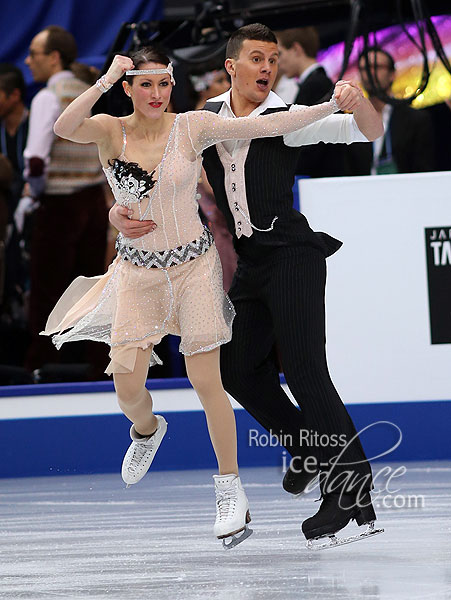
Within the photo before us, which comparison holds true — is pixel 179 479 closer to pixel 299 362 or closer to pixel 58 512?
pixel 58 512

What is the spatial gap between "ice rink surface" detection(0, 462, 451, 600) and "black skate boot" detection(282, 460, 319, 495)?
13 cm

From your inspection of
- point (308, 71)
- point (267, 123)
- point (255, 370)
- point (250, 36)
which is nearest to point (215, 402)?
point (255, 370)

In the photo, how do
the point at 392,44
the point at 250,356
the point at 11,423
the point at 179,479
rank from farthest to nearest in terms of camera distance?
the point at 392,44 → the point at 11,423 → the point at 179,479 → the point at 250,356

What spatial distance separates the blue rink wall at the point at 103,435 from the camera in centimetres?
516

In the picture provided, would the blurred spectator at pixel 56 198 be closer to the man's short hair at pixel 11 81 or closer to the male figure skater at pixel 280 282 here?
the man's short hair at pixel 11 81

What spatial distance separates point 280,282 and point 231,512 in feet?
2.28

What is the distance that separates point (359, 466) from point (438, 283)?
6.23 ft

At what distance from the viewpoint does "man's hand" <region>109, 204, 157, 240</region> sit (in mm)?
3322

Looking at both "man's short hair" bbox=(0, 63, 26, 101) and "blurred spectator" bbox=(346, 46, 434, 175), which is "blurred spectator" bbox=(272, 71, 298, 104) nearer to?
"blurred spectator" bbox=(346, 46, 434, 175)

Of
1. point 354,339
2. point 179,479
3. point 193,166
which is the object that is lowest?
point 179,479

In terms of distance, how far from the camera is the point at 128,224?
3320 millimetres

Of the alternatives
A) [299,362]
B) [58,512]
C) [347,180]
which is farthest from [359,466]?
[347,180]

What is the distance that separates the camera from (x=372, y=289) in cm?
504

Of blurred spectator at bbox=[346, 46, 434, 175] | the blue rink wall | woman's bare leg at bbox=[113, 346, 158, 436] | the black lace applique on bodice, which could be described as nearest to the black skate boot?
woman's bare leg at bbox=[113, 346, 158, 436]
